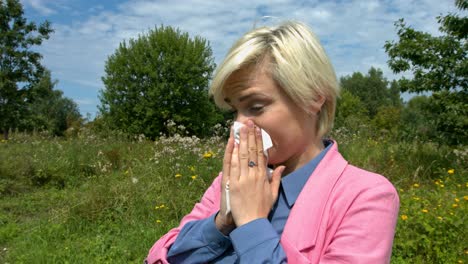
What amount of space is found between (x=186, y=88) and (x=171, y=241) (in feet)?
89.0

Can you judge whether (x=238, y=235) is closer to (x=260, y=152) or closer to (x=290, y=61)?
(x=260, y=152)

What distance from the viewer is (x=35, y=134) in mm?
10836

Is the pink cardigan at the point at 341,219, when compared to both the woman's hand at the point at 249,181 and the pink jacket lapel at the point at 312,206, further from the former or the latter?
the woman's hand at the point at 249,181

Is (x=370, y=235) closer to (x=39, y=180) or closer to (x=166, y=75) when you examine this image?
(x=39, y=180)

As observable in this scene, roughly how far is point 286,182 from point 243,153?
0.77ft

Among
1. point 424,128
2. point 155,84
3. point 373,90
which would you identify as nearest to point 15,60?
point 155,84

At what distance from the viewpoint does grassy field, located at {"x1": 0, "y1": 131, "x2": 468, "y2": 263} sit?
12.2 feet

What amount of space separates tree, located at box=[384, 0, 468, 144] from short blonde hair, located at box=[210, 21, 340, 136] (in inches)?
237

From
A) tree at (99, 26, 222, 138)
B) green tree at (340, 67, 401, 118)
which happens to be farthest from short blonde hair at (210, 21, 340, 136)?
green tree at (340, 67, 401, 118)

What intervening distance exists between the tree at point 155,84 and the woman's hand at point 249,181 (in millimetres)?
26481

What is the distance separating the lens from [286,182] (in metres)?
1.39

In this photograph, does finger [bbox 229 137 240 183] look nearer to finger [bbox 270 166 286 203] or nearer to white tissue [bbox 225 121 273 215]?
white tissue [bbox 225 121 273 215]

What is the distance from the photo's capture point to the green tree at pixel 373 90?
65.1 m

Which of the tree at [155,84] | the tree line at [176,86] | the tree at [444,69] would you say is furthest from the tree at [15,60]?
the tree at [444,69]
